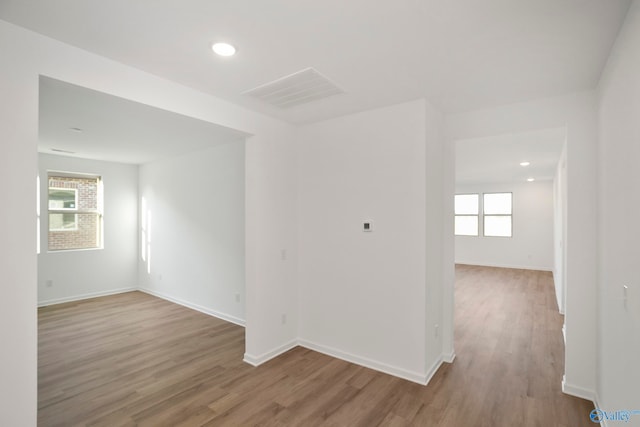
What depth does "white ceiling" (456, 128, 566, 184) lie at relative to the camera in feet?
13.5

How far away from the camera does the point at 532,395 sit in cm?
266

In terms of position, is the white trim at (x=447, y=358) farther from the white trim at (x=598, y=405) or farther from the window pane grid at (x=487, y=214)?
the window pane grid at (x=487, y=214)

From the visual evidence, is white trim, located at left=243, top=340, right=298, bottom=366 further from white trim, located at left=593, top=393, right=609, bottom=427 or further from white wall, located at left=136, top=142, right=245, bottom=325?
white trim, located at left=593, top=393, right=609, bottom=427

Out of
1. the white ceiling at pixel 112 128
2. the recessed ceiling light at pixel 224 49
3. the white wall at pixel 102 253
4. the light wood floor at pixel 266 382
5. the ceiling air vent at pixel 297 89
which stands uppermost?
the recessed ceiling light at pixel 224 49

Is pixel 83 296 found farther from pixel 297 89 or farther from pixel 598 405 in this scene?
pixel 598 405

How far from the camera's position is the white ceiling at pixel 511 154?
4129mm

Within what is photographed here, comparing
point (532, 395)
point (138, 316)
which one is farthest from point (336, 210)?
point (138, 316)

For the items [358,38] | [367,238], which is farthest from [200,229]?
[358,38]

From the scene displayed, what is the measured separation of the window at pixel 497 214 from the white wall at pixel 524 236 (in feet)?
0.45

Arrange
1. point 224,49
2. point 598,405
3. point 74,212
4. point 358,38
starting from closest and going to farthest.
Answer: point 358,38, point 224,49, point 598,405, point 74,212

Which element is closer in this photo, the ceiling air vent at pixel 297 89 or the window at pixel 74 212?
the ceiling air vent at pixel 297 89

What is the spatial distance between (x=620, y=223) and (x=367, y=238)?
1.87 metres

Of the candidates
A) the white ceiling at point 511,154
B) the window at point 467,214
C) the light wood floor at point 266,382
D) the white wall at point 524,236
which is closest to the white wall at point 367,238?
the light wood floor at point 266,382

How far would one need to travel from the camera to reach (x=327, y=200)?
3.47 m
